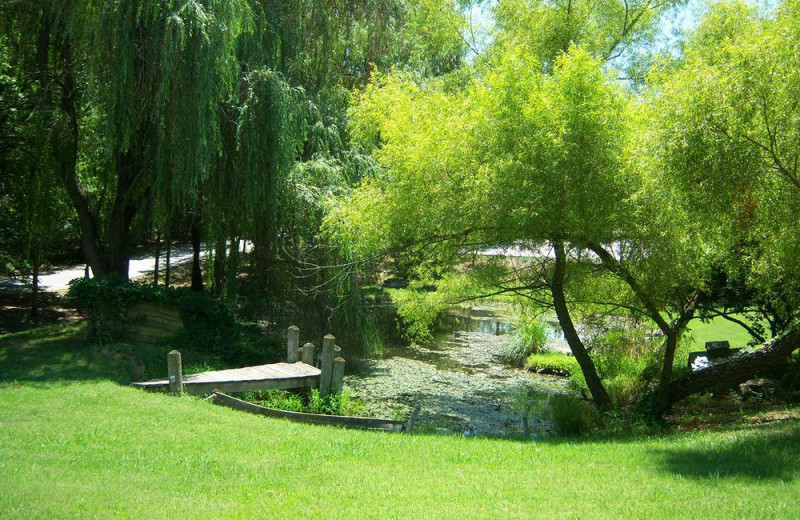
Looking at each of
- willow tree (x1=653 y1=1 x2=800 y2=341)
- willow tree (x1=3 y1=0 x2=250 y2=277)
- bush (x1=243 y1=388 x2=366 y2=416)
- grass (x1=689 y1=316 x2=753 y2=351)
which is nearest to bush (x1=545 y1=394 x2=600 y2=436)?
bush (x1=243 y1=388 x2=366 y2=416)

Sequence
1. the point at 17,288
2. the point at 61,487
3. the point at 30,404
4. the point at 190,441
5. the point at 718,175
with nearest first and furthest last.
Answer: the point at 61,487 → the point at 718,175 → the point at 190,441 → the point at 30,404 → the point at 17,288

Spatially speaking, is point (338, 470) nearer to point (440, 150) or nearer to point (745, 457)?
point (745, 457)

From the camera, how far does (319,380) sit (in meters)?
13.3

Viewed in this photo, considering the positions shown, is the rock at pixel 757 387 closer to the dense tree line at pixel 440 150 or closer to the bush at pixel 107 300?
the dense tree line at pixel 440 150

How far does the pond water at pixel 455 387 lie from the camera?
13.6m

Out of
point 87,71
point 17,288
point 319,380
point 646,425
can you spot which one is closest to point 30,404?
point 319,380

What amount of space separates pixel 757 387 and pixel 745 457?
656 centimetres

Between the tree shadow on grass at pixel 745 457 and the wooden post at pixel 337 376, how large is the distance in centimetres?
643

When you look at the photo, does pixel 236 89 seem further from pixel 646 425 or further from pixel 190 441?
pixel 646 425

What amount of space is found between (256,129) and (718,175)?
31.2 feet

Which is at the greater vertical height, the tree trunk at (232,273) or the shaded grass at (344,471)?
the tree trunk at (232,273)

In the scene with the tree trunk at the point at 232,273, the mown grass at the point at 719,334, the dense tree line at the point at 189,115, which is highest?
the dense tree line at the point at 189,115

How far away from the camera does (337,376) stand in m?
13.2

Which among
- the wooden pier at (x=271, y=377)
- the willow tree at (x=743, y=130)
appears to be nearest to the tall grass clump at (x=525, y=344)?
the wooden pier at (x=271, y=377)
